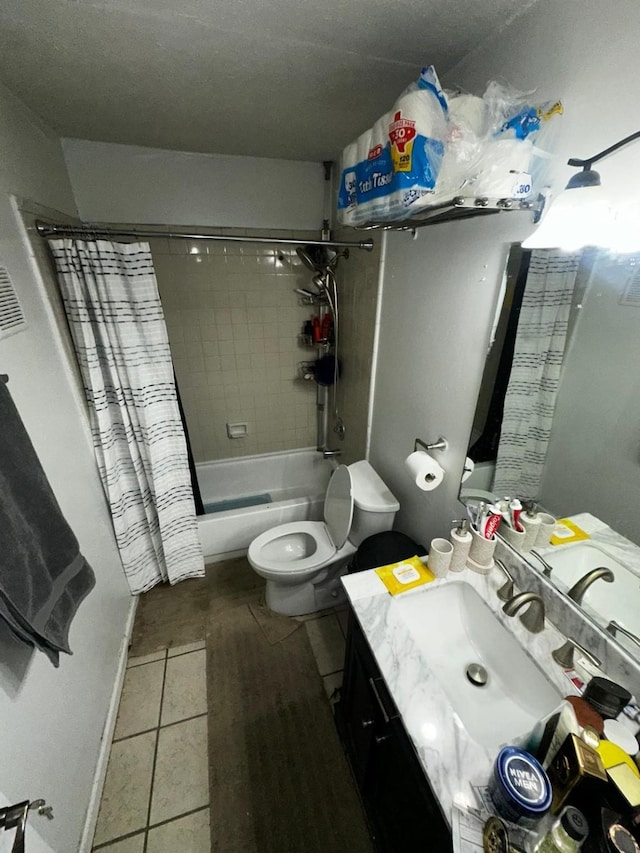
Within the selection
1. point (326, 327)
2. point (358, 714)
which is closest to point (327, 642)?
point (358, 714)

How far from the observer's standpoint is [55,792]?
968 mm

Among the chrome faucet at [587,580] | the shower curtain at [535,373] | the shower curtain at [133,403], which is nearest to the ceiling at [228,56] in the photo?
the shower curtain at [133,403]

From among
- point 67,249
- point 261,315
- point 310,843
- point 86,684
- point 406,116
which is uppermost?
point 406,116

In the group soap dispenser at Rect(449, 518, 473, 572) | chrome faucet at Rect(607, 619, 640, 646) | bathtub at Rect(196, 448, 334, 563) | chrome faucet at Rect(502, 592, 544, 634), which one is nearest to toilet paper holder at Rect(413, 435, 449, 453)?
soap dispenser at Rect(449, 518, 473, 572)

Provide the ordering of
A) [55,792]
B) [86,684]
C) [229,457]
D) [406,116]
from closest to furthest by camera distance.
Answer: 1. [406,116]
2. [55,792]
3. [86,684]
4. [229,457]

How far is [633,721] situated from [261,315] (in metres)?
2.46

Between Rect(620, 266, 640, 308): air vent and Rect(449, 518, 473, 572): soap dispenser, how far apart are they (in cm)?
71

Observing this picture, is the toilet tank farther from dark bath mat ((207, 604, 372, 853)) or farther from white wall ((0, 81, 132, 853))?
white wall ((0, 81, 132, 853))

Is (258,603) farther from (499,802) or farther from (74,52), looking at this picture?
(74,52)

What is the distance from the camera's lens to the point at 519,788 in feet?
1.82

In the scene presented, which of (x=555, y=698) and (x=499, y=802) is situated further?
(x=555, y=698)

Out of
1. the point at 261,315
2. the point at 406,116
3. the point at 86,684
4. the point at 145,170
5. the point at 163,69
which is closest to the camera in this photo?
the point at 406,116

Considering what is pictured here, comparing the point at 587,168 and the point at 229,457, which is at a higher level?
the point at 587,168

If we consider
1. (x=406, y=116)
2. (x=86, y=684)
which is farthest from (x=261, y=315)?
(x=86, y=684)
